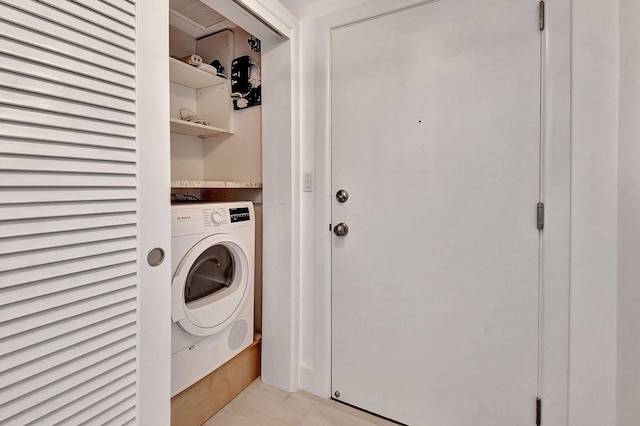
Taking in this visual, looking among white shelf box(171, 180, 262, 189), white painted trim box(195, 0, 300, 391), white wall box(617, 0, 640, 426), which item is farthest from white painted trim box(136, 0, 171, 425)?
white wall box(617, 0, 640, 426)

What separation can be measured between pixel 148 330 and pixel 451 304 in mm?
1211

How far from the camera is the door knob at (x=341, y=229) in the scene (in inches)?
62.5

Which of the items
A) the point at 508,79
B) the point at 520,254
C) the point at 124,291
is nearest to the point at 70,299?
the point at 124,291

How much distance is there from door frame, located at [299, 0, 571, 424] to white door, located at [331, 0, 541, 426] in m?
0.04

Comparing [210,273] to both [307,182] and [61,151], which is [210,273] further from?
[61,151]

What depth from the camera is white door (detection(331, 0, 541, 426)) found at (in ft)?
4.03

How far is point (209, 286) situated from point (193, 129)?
37.3 inches

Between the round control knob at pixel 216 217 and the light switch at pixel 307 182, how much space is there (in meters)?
0.48

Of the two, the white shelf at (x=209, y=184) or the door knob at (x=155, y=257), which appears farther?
the white shelf at (x=209, y=184)

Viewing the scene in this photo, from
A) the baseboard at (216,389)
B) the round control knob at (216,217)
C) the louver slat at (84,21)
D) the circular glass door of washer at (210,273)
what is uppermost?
the louver slat at (84,21)

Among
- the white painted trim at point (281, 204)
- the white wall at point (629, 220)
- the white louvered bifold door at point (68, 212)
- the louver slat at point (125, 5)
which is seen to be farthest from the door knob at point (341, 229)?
the louver slat at point (125, 5)

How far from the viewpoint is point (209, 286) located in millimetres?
1656

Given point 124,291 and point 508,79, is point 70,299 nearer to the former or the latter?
point 124,291

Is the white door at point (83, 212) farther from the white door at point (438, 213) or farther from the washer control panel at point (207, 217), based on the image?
the white door at point (438, 213)
